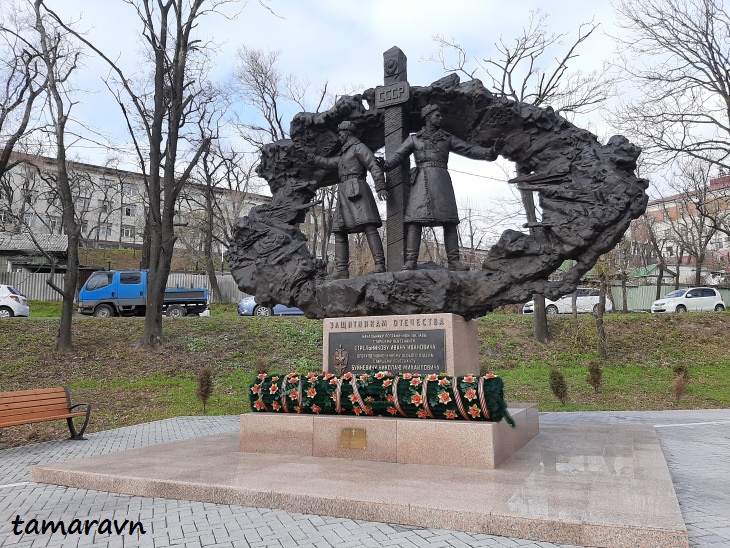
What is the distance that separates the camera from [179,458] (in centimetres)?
625

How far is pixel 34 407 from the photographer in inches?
322

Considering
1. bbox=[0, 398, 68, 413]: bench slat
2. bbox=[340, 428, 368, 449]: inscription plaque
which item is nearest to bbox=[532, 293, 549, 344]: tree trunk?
bbox=[340, 428, 368, 449]: inscription plaque

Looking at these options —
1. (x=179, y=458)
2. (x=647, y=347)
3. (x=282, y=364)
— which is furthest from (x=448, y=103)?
(x=647, y=347)

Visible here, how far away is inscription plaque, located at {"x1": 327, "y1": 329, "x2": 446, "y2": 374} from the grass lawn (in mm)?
5212

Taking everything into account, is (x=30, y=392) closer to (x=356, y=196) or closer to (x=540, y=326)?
(x=356, y=196)

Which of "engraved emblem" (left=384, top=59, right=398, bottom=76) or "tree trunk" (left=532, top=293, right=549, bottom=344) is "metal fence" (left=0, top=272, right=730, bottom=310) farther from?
"engraved emblem" (left=384, top=59, right=398, bottom=76)

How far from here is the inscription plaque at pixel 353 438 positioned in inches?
236

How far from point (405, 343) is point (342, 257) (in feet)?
6.55

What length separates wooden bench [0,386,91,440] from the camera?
7.77 m

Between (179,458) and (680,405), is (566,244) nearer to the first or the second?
(179,458)

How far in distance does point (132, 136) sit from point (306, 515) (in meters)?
15.8

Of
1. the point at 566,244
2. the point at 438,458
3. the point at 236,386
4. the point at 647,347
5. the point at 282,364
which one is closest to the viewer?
the point at 438,458

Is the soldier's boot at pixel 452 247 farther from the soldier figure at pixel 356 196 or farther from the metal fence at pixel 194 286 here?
the metal fence at pixel 194 286

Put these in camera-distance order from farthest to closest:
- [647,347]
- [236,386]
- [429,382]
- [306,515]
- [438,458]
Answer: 1. [647,347]
2. [236,386]
3. [429,382]
4. [438,458]
5. [306,515]
